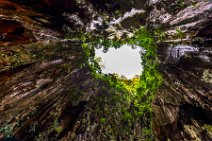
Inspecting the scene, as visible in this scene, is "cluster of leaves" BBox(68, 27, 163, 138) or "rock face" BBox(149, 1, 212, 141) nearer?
"rock face" BBox(149, 1, 212, 141)

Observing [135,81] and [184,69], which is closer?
[184,69]

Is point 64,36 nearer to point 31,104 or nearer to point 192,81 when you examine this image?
point 31,104

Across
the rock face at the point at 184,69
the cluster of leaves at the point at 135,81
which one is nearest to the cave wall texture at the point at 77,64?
the rock face at the point at 184,69

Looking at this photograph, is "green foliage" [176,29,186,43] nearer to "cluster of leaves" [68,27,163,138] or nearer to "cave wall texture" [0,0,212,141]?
"cave wall texture" [0,0,212,141]

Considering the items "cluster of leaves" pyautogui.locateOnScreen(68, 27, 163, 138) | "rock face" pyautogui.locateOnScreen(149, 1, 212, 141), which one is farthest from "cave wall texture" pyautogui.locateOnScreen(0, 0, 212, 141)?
"cluster of leaves" pyautogui.locateOnScreen(68, 27, 163, 138)

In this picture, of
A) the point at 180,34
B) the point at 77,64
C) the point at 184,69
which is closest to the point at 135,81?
the point at 77,64

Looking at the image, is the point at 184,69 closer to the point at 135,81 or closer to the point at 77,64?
the point at 135,81

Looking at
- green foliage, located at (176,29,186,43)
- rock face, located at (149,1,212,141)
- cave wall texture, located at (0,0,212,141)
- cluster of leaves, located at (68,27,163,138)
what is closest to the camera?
cave wall texture, located at (0,0,212,141)
